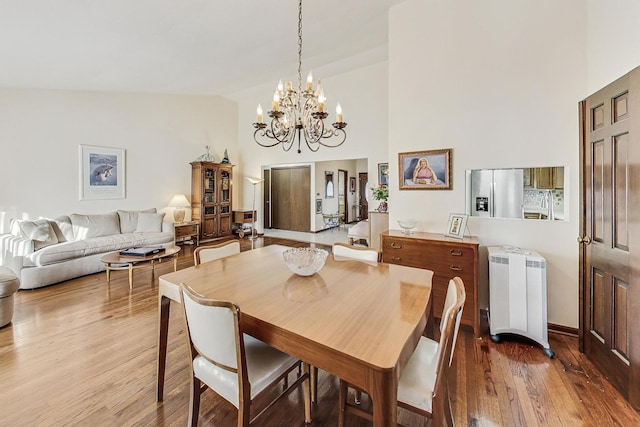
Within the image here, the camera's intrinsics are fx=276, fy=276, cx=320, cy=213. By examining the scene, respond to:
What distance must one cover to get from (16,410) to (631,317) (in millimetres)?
3541

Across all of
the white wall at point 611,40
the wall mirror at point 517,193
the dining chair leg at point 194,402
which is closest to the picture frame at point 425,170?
the wall mirror at point 517,193

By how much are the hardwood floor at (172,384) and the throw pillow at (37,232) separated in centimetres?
156

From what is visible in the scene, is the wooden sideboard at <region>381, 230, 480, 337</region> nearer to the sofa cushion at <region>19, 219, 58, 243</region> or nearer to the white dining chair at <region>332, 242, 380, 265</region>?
the white dining chair at <region>332, 242, 380, 265</region>

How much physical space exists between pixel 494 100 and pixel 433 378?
2.59 m

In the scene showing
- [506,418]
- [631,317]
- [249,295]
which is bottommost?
[506,418]

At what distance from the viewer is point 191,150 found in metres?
6.55

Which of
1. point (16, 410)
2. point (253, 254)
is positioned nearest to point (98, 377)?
point (16, 410)

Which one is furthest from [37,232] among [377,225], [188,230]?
[377,225]

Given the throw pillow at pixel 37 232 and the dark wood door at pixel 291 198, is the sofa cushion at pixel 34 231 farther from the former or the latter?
the dark wood door at pixel 291 198

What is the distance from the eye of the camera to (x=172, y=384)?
1778 millimetres

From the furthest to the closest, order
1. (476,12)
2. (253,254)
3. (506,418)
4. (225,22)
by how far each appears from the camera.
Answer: (225,22) → (476,12) → (253,254) → (506,418)

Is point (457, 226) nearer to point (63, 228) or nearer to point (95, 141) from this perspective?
point (63, 228)

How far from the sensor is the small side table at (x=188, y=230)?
223 inches

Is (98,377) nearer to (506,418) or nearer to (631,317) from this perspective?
(506,418)
